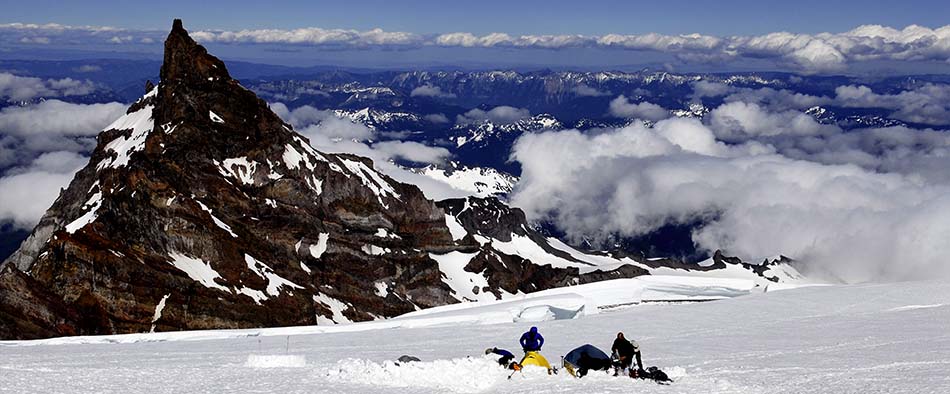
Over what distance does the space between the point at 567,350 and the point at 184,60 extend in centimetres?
16281

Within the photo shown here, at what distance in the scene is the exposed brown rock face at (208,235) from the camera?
110250 mm

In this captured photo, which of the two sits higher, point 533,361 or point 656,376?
point 656,376

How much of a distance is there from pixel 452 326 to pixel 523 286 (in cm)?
14799

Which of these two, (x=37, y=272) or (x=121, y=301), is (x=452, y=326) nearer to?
(x=121, y=301)

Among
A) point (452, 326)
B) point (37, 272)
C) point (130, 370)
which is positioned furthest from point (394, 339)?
point (37, 272)

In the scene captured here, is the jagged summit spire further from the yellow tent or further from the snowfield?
the yellow tent

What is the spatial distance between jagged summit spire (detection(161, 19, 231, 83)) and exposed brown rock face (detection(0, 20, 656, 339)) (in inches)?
12.8

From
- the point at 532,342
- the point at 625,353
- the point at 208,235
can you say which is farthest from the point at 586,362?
the point at 208,235

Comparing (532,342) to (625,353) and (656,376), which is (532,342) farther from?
(656,376)

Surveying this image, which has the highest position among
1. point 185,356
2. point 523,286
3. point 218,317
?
point 185,356

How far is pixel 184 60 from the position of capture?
179000 millimetres

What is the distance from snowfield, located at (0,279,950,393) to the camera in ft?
87.8

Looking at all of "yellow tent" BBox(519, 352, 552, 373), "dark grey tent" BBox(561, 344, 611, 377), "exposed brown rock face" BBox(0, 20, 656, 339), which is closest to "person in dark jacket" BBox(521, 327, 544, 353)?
"yellow tent" BBox(519, 352, 552, 373)

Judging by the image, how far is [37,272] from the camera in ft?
358
